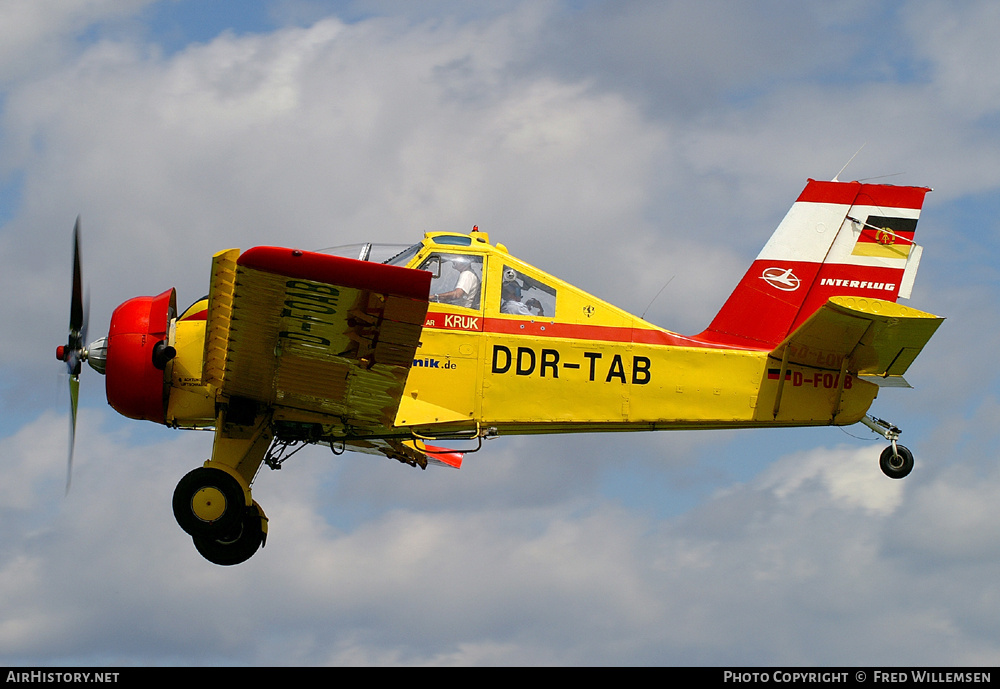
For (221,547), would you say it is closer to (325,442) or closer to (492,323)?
(325,442)

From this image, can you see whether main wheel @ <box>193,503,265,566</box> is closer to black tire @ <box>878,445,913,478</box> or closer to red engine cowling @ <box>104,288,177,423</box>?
red engine cowling @ <box>104,288,177,423</box>

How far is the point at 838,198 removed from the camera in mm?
13797

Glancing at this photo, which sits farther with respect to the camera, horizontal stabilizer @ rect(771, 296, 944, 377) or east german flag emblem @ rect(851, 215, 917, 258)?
east german flag emblem @ rect(851, 215, 917, 258)

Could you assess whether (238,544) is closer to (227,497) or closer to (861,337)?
(227,497)

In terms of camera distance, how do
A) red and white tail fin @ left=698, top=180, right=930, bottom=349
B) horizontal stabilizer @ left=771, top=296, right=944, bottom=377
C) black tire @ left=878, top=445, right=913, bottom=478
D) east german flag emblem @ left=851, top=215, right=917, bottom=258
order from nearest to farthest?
horizontal stabilizer @ left=771, top=296, right=944, bottom=377 < black tire @ left=878, top=445, right=913, bottom=478 < red and white tail fin @ left=698, top=180, right=930, bottom=349 < east german flag emblem @ left=851, top=215, right=917, bottom=258

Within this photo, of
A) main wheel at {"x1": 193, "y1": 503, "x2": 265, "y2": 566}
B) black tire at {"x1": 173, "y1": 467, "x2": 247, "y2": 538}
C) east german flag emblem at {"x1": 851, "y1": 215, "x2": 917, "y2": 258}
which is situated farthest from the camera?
east german flag emblem at {"x1": 851, "y1": 215, "x2": 917, "y2": 258}

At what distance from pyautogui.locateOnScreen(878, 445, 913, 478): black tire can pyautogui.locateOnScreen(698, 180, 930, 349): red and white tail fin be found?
1674mm

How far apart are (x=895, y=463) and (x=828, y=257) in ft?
8.44

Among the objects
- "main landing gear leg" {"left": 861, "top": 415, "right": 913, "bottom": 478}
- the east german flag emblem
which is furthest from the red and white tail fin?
"main landing gear leg" {"left": 861, "top": 415, "right": 913, "bottom": 478}

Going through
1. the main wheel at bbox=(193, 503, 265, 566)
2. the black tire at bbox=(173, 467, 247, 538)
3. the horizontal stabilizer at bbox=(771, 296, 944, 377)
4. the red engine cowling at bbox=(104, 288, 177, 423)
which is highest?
the horizontal stabilizer at bbox=(771, 296, 944, 377)

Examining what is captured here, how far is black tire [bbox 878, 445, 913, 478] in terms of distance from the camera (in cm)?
1247
